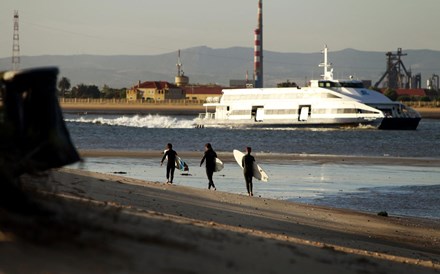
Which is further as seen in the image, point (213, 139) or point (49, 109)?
point (213, 139)

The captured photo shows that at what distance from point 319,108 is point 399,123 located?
6.29 metres

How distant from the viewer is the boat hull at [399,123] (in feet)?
253

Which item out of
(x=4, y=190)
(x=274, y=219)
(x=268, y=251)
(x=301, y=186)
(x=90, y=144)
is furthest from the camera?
(x=90, y=144)

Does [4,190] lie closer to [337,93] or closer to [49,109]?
[49,109]

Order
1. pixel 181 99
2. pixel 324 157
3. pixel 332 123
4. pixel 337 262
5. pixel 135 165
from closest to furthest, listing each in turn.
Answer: pixel 337 262, pixel 135 165, pixel 324 157, pixel 332 123, pixel 181 99

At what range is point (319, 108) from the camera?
3108 inches

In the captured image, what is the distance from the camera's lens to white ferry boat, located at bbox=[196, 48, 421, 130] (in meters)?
77.1

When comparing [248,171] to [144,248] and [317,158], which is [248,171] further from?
[317,158]

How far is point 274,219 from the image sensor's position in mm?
17281

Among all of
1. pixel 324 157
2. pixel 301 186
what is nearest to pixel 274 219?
pixel 301 186

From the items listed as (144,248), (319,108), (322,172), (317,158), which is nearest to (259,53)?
(319,108)

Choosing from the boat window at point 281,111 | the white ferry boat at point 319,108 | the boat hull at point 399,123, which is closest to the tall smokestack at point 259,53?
the white ferry boat at point 319,108

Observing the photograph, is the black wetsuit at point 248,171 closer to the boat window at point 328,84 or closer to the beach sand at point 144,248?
the beach sand at point 144,248

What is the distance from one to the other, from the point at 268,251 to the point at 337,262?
50.2 inches
